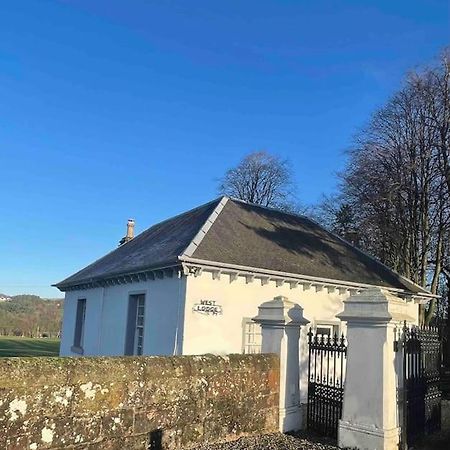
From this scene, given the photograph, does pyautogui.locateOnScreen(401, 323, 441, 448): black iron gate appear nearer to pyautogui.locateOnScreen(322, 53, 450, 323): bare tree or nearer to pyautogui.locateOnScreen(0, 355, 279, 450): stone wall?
pyautogui.locateOnScreen(0, 355, 279, 450): stone wall

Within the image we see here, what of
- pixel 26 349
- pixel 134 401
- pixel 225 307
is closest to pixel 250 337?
pixel 225 307

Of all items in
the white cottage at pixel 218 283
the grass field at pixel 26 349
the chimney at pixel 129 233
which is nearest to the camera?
the white cottage at pixel 218 283

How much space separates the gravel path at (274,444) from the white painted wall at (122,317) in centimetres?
573

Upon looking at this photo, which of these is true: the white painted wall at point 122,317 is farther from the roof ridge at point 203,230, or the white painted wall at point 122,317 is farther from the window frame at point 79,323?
the roof ridge at point 203,230

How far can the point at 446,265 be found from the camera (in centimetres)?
2461

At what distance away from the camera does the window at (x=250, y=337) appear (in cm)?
1394

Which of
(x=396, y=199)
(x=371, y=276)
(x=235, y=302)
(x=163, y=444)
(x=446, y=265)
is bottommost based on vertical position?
(x=163, y=444)

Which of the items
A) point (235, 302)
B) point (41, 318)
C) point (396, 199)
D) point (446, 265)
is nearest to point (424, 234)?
point (396, 199)

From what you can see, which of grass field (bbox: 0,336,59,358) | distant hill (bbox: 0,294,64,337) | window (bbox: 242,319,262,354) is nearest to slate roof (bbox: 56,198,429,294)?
window (bbox: 242,319,262,354)

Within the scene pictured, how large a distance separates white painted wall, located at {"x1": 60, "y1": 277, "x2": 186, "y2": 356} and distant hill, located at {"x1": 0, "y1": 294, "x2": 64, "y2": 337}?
49564 millimetres

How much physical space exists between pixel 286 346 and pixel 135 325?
28.6 ft

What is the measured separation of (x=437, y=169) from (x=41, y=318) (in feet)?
210

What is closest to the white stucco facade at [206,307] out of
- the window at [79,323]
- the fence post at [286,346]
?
the window at [79,323]

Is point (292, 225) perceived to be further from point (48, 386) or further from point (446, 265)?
point (48, 386)
